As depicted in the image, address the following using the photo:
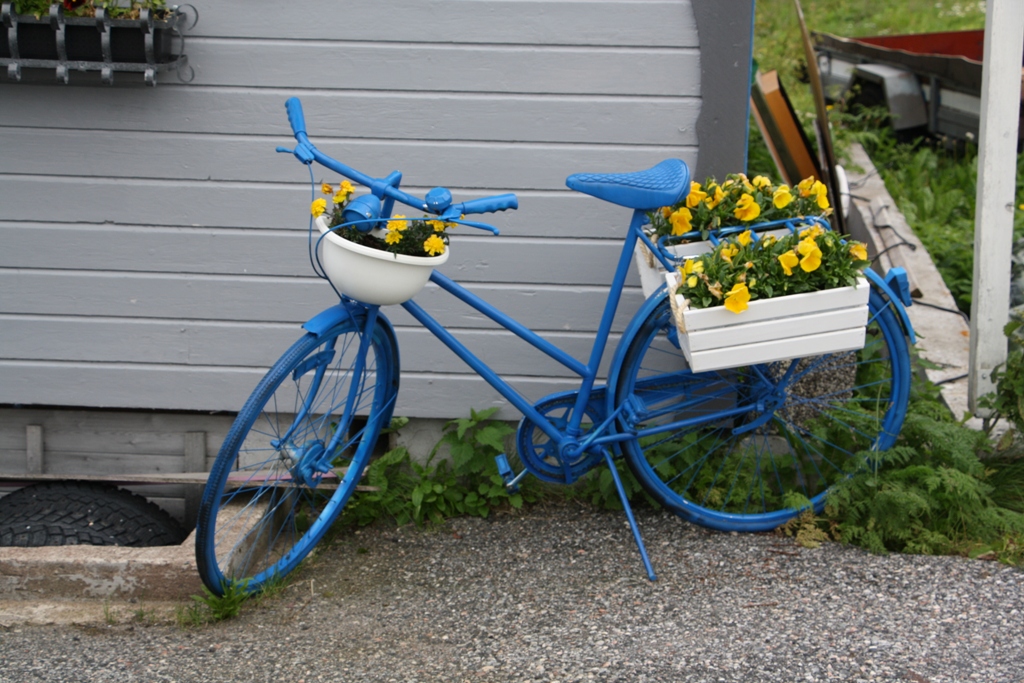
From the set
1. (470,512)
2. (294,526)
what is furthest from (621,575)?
(294,526)

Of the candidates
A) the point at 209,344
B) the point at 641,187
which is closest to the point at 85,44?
the point at 209,344

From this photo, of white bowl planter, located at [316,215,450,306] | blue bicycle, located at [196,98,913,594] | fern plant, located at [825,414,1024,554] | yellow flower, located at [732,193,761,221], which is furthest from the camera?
fern plant, located at [825,414,1024,554]

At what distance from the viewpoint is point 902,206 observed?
579 cm

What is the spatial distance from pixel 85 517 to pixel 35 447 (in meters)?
0.62

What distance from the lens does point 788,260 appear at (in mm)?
2758

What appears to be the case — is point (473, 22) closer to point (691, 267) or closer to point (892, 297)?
point (691, 267)

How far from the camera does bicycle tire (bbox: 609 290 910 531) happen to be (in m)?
3.16

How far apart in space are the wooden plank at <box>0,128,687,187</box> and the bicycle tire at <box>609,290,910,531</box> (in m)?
0.69

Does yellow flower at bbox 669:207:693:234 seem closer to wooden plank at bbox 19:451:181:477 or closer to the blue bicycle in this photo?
the blue bicycle

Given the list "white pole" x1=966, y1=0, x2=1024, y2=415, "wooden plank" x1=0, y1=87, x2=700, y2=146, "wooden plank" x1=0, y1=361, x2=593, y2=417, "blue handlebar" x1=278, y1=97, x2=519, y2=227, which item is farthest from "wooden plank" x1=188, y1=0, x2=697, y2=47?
"wooden plank" x1=0, y1=361, x2=593, y2=417

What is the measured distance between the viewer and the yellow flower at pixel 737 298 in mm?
2723

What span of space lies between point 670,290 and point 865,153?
181 inches

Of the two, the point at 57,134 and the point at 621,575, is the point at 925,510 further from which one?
the point at 57,134

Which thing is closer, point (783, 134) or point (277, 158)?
point (277, 158)
